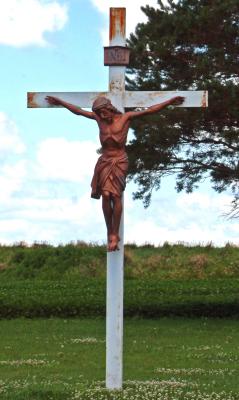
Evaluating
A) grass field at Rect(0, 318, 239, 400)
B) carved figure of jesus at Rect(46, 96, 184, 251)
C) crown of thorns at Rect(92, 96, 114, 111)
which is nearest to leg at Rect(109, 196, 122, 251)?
carved figure of jesus at Rect(46, 96, 184, 251)

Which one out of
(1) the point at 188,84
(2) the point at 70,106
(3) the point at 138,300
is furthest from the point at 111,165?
(3) the point at 138,300

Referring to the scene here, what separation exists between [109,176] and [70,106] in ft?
3.40

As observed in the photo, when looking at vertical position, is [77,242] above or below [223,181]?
below

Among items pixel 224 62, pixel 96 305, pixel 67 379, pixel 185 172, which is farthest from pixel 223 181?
pixel 67 379

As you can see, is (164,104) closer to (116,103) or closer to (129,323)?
(116,103)

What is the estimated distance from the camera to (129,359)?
46.1 feet

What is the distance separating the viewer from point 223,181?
66.1 feet

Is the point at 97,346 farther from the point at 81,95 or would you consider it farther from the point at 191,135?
the point at 81,95

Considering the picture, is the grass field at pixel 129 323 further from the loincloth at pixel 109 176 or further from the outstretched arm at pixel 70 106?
the outstretched arm at pixel 70 106

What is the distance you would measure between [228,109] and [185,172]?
206cm

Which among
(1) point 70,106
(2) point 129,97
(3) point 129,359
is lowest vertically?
(3) point 129,359

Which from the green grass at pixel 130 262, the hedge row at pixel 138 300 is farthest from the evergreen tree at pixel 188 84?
the green grass at pixel 130 262

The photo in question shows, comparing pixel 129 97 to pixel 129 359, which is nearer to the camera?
pixel 129 97

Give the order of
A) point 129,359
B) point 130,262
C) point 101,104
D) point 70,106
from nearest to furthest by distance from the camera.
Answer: point 101,104 → point 70,106 → point 129,359 → point 130,262
